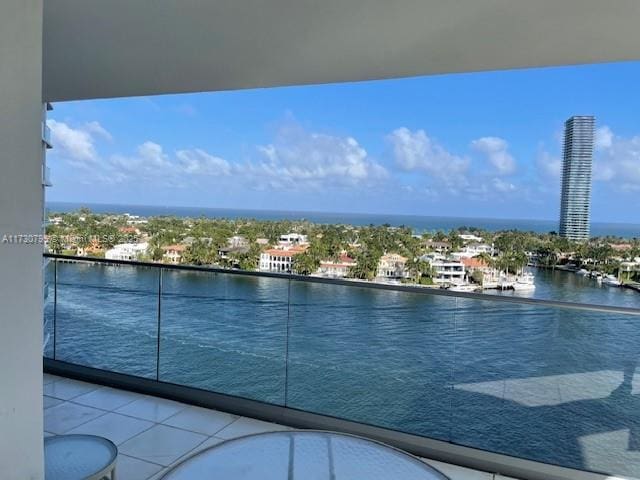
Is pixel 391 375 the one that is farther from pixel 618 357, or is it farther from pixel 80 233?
pixel 80 233

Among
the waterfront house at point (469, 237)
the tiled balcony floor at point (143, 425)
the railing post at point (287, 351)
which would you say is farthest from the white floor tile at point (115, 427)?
the waterfront house at point (469, 237)

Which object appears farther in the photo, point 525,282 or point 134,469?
point 525,282

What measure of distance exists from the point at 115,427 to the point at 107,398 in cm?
54

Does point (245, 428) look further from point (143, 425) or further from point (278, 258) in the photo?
point (278, 258)

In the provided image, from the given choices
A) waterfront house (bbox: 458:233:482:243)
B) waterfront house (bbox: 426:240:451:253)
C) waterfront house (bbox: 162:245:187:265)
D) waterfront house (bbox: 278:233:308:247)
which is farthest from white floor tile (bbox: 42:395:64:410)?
waterfront house (bbox: 458:233:482:243)

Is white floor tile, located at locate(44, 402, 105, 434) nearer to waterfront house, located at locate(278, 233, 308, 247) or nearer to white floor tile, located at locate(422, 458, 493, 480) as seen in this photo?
white floor tile, located at locate(422, 458, 493, 480)

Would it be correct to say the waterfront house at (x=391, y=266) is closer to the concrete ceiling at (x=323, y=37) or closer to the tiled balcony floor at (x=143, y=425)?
the tiled balcony floor at (x=143, y=425)

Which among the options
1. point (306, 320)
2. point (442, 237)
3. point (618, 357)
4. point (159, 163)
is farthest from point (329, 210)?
point (618, 357)

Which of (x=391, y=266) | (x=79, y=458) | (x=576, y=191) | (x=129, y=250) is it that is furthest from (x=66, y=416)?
(x=576, y=191)

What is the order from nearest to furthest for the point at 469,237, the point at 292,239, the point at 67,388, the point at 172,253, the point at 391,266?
the point at 67,388, the point at 172,253, the point at 391,266, the point at 292,239, the point at 469,237

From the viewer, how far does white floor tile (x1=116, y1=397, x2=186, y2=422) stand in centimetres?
319

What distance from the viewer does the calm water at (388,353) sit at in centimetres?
254

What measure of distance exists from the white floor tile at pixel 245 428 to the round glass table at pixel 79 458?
3.60 ft

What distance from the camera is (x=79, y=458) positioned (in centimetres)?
182
